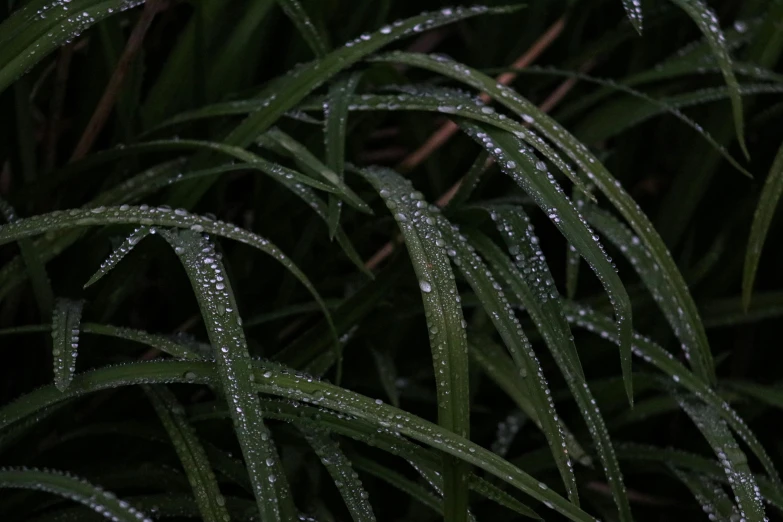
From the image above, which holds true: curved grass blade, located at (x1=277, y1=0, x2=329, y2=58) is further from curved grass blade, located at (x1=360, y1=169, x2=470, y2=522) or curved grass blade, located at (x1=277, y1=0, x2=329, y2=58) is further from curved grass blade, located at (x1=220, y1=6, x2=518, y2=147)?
curved grass blade, located at (x1=360, y1=169, x2=470, y2=522)

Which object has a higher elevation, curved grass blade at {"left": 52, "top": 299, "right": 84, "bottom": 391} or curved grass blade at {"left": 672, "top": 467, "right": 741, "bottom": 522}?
curved grass blade at {"left": 52, "top": 299, "right": 84, "bottom": 391}

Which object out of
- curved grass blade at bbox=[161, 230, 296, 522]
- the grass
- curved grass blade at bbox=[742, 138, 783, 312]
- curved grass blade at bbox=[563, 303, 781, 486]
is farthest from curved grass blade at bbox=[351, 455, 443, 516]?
curved grass blade at bbox=[742, 138, 783, 312]

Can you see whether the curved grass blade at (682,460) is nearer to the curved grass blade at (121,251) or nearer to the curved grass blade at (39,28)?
the curved grass blade at (121,251)

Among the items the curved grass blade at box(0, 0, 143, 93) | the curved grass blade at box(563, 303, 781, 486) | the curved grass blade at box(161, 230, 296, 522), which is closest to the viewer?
the curved grass blade at box(161, 230, 296, 522)

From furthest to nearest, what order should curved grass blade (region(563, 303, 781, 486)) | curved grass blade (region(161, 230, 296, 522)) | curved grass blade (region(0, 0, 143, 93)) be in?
1. curved grass blade (region(563, 303, 781, 486))
2. curved grass blade (region(0, 0, 143, 93))
3. curved grass blade (region(161, 230, 296, 522))

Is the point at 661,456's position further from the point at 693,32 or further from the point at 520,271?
the point at 693,32

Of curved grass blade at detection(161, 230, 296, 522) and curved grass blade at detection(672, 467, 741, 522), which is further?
curved grass blade at detection(672, 467, 741, 522)

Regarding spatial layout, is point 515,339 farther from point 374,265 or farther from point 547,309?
point 374,265
